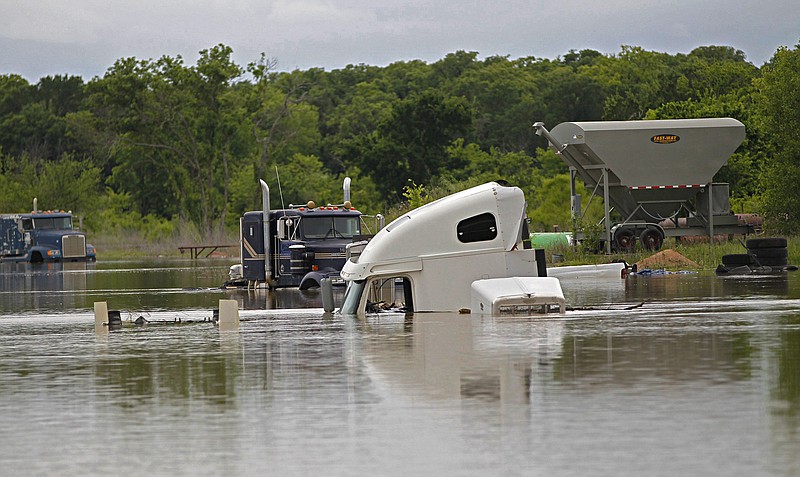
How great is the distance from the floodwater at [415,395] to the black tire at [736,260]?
539 inches

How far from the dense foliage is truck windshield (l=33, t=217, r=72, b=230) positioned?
1721 centimetres

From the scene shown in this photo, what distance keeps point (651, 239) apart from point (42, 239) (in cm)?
3789

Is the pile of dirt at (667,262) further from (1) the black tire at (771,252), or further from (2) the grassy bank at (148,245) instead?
(2) the grassy bank at (148,245)

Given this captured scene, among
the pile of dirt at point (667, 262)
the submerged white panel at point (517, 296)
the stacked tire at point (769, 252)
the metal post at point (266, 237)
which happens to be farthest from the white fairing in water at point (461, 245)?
the pile of dirt at point (667, 262)

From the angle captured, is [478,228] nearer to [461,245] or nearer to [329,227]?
[461,245]

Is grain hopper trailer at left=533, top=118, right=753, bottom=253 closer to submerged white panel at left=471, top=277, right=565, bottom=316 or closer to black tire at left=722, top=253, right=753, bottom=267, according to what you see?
black tire at left=722, top=253, right=753, bottom=267

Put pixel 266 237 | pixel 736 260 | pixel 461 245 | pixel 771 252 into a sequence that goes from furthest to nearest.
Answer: pixel 771 252
pixel 736 260
pixel 266 237
pixel 461 245

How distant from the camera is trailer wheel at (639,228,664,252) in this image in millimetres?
45312

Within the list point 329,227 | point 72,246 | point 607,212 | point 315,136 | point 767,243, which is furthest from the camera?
point 315,136

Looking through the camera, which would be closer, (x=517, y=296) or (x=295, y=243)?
(x=517, y=296)

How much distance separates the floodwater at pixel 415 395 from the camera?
998 cm

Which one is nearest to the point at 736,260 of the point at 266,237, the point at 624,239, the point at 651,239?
the point at 651,239

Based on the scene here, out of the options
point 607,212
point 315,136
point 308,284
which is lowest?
point 308,284

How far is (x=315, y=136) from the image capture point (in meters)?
121
